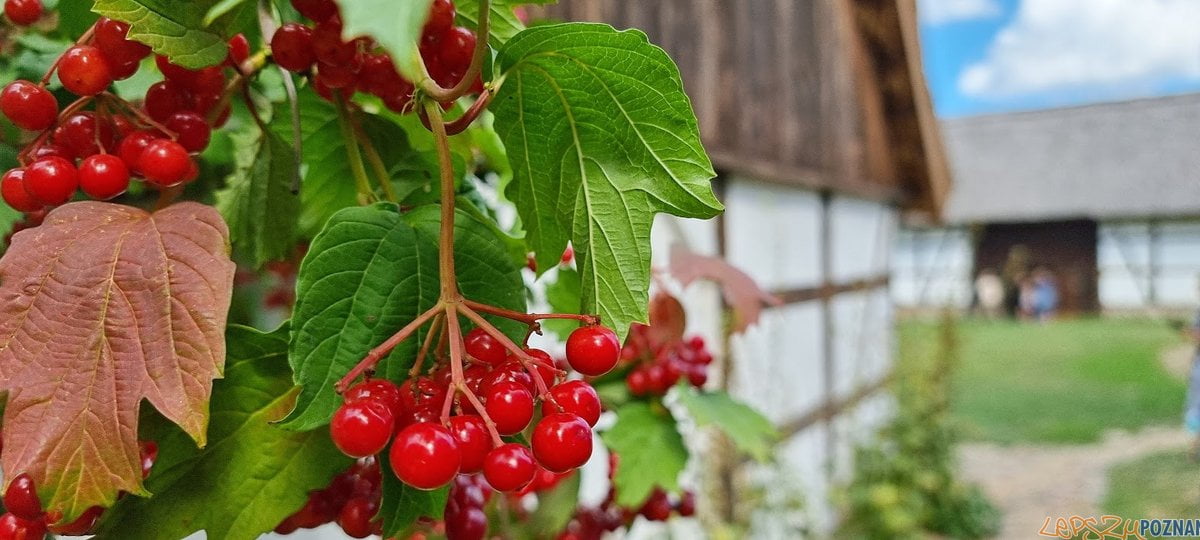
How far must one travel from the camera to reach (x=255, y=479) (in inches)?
15.3

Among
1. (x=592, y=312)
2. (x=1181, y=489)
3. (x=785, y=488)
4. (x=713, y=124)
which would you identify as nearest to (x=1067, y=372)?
(x=1181, y=489)

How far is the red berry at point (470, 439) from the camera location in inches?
12.3

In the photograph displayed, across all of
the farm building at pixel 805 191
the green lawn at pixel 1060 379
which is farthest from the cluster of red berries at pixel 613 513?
the green lawn at pixel 1060 379

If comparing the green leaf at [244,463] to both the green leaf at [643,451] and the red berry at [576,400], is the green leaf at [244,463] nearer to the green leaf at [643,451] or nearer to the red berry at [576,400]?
the red berry at [576,400]

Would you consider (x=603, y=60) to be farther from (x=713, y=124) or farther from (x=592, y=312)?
(x=713, y=124)

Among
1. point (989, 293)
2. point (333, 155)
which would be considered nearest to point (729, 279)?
point (333, 155)

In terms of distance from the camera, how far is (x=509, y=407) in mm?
317

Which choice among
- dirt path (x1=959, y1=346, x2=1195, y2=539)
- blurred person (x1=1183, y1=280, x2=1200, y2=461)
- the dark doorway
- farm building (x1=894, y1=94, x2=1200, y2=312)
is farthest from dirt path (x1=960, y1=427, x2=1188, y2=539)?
the dark doorway

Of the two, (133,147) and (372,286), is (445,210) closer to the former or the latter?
(372,286)

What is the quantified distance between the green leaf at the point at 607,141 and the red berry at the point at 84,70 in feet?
0.58

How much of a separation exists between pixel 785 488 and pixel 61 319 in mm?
3513

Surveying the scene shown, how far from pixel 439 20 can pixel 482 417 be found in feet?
0.56

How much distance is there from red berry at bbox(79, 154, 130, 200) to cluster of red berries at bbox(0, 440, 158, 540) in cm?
12

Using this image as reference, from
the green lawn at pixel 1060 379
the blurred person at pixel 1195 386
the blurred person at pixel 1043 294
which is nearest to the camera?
the blurred person at pixel 1195 386
